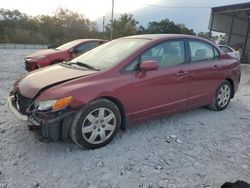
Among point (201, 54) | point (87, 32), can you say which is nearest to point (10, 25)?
point (87, 32)

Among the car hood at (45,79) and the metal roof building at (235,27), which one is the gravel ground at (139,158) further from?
the metal roof building at (235,27)

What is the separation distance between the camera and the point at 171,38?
4109 millimetres

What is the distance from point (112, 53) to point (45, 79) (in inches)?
44.5

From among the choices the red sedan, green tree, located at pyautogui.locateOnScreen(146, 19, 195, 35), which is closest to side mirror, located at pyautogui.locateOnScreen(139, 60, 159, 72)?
the red sedan

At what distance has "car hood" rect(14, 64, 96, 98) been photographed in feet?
10.4

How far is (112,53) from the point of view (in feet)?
12.8

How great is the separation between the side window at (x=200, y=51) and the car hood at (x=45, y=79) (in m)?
1.95

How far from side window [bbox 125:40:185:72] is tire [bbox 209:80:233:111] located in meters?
1.27

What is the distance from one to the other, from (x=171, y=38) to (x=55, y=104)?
2.24 metres

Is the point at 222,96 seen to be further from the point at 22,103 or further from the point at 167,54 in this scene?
the point at 22,103

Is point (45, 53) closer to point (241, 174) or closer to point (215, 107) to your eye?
point (215, 107)

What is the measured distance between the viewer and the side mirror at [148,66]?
3465 mm

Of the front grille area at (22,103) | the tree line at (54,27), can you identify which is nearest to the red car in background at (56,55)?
the front grille area at (22,103)

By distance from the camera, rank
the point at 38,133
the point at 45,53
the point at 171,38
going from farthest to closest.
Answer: the point at 45,53, the point at 171,38, the point at 38,133
